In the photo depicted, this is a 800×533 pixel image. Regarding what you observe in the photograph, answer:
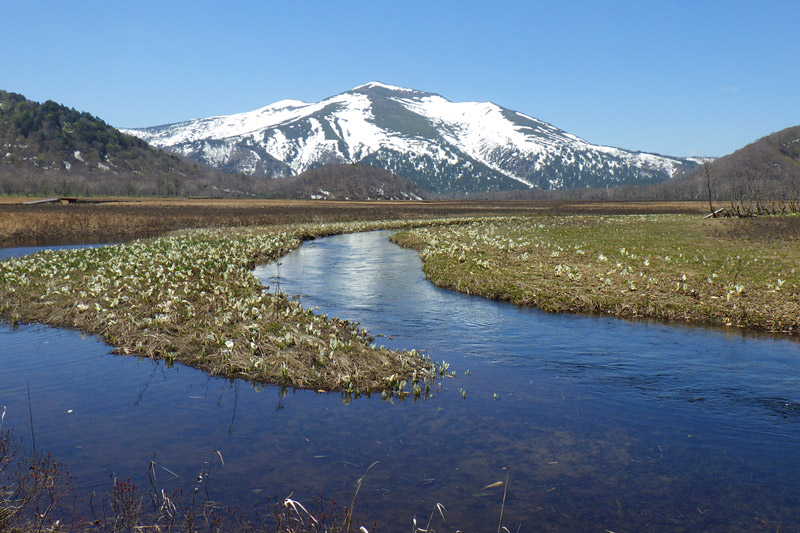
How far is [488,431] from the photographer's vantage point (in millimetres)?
10414

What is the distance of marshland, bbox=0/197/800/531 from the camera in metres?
8.16

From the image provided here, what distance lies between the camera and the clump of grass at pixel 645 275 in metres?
19.6

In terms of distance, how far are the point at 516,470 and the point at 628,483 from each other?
5.32 feet

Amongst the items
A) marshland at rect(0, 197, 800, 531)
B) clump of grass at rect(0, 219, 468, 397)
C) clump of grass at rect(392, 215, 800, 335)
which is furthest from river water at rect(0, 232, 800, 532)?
clump of grass at rect(392, 215, 800, 335)

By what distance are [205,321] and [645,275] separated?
17363mm

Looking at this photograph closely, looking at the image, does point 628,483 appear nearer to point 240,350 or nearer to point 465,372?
point 465,372


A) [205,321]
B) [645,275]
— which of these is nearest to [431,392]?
[205,321]

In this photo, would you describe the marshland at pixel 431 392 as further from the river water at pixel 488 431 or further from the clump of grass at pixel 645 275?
the clump of grass at pixel 645 275

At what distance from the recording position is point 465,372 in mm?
13797

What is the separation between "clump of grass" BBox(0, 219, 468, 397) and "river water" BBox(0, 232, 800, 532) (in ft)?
2.18

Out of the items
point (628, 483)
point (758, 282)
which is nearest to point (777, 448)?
point (628, 483)

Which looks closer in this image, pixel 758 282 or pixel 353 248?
pixel 758 282

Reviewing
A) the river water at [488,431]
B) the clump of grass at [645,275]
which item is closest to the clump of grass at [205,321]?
the river water at [488,431]

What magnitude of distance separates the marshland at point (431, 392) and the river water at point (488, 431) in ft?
0.16
